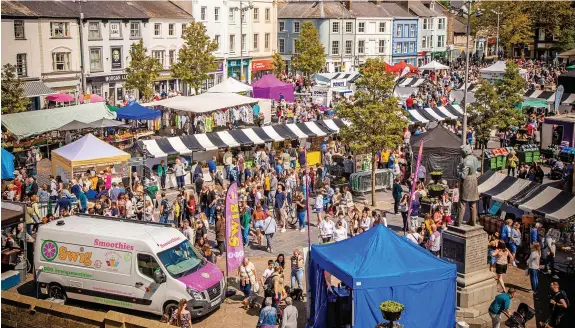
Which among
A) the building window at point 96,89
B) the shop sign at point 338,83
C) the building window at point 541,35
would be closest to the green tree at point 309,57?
the shop sign at point 338,83

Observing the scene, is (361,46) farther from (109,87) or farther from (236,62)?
(109,87)

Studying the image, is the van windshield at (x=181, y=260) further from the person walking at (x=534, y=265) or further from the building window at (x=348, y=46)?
the building window at (x=348, y=46)

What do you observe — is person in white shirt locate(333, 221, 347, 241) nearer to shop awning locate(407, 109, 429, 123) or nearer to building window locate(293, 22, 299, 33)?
shop awning locate(407, 109, 429, 123)

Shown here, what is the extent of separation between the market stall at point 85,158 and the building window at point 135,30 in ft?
88.4

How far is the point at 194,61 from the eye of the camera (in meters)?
48.0

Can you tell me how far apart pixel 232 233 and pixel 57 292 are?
4414 mm

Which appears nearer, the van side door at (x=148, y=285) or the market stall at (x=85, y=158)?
the van side door at (x=148, y=285)

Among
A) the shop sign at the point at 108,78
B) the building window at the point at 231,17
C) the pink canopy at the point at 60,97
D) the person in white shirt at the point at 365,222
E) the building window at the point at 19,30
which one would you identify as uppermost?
the building window at the point at 231,17

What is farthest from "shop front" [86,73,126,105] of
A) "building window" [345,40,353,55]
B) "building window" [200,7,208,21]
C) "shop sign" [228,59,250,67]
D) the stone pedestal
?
the stone pedestal

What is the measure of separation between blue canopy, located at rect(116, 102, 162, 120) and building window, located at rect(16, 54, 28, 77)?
38.3 ft

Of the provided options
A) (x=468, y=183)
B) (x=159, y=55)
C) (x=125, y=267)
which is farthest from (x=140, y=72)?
(x=468, y=183)

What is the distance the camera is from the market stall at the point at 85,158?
82.2 ft

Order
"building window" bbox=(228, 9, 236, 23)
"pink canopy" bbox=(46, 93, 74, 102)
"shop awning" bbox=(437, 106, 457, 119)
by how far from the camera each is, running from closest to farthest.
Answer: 1. "shop awning" bbox=(437, 106, 457, 119)
2. "pink canopy" bbox=(46, 93, 74, 102)
3. "building window" bbox=(228, 9, 236, 23)

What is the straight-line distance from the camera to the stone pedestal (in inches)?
609
